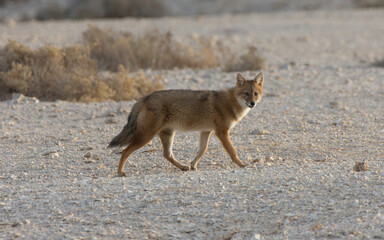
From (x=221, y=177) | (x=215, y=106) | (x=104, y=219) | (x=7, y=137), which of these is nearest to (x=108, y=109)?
(x=7, y=137)

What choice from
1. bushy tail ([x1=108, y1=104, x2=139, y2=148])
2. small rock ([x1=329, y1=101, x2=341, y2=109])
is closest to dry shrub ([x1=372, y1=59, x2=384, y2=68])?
small rock ([x1=329, y1=101, x2=341, y2=109])

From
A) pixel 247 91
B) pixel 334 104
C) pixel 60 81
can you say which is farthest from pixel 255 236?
pixel 60 81

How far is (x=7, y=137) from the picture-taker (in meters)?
8.48

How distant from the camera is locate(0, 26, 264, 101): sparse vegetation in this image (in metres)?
10.8

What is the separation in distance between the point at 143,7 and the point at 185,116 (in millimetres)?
25501

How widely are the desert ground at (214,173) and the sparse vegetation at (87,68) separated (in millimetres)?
531

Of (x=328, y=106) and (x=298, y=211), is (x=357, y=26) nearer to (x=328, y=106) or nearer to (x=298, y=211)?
(x=328, y=106)

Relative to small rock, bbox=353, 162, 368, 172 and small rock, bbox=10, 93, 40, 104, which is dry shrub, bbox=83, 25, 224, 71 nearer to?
small rock, bbox=10, 93, 40, 104

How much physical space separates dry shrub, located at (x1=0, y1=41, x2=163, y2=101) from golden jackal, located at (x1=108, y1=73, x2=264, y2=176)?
3.93 metres

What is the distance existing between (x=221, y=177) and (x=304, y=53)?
1223 cm

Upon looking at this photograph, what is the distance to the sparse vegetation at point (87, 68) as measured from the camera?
1084 centimetres

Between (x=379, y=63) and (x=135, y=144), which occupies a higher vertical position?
(x=379, y=63)

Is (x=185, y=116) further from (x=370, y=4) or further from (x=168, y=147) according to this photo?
(x=370, y=4)

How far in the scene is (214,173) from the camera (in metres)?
6.41
